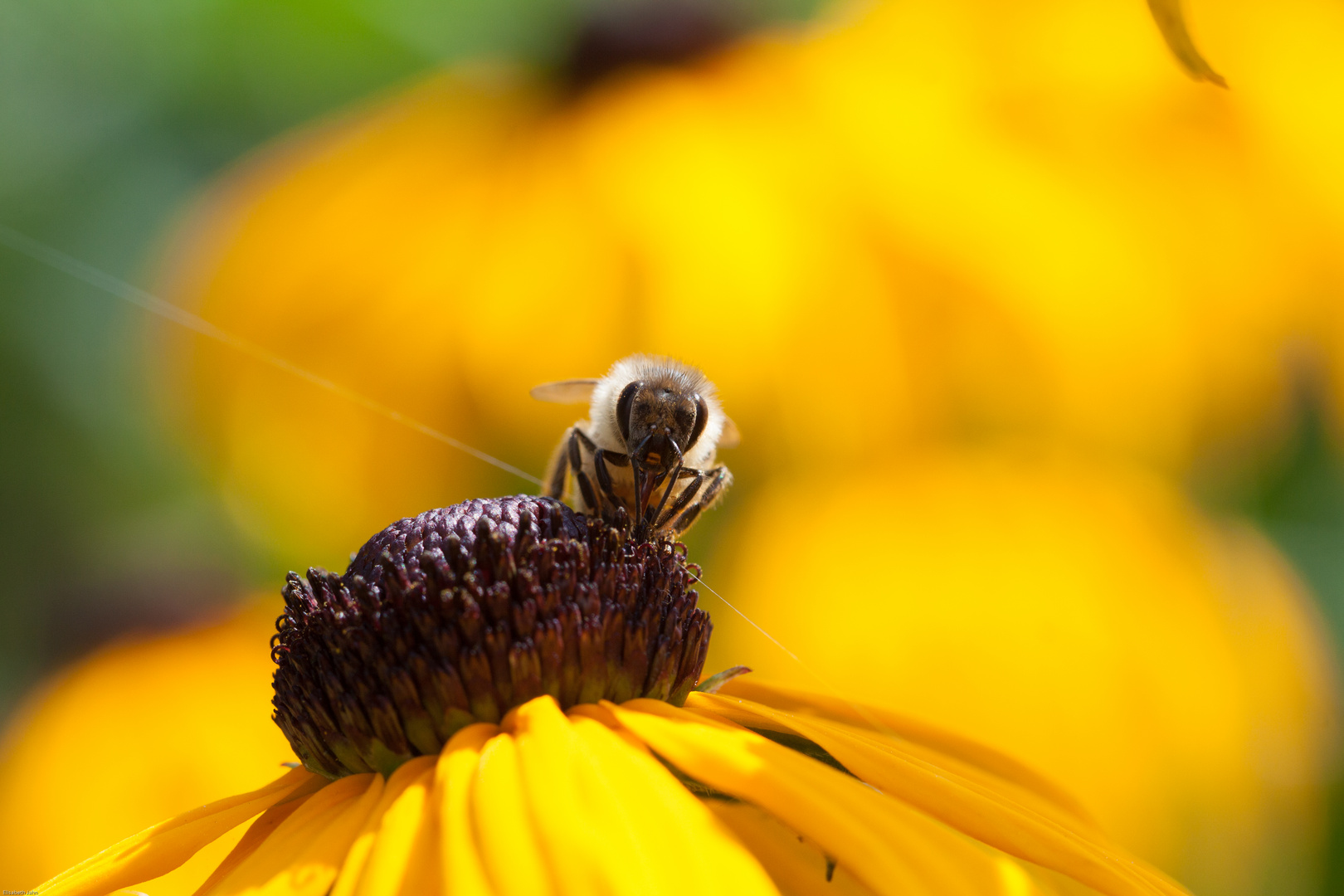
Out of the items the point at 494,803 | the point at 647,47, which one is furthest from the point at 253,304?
the point at 494,803

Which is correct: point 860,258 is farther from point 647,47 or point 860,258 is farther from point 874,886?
point 874,886

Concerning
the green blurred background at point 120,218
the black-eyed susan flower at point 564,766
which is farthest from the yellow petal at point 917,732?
the green blurred background at point 120,218

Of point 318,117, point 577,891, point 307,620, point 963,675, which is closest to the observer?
point 577,891

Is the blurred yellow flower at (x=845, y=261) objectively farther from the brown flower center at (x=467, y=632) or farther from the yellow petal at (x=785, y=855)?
the yellow petal at (x=785, y=855)

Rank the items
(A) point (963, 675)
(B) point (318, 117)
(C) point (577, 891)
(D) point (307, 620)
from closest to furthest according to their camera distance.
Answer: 1. (C) point (577, 891)
2. (D) point (307, 620)
3. (A) point (963, 675)
4. (B) point (318, 117)

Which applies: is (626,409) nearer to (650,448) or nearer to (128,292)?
(650,448)

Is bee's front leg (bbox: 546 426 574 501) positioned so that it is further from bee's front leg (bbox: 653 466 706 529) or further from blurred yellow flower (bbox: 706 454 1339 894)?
blurred yellow flower (bbox: 706 454 1339 894)
